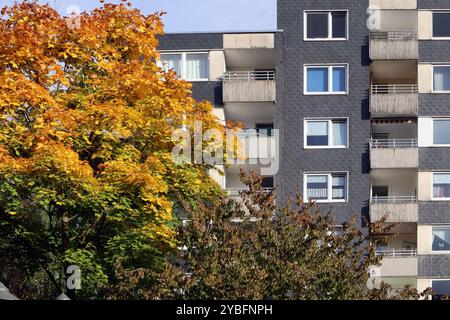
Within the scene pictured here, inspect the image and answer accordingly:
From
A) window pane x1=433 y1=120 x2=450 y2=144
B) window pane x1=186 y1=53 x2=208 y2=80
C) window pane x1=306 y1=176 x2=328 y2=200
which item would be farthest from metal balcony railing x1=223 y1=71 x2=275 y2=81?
window pane x1=433 y1=120 x2=450 y2=144

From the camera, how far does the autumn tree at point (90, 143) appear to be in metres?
30.9

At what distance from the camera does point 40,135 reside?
3078cm

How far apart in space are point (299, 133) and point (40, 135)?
20.0 metres

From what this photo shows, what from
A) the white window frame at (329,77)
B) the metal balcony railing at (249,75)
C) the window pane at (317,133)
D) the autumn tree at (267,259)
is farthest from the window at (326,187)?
the autumn tree at (267,259)

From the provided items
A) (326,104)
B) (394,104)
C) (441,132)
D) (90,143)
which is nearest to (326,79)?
(326,104)

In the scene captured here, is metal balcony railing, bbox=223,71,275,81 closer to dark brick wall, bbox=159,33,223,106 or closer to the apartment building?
the apartment building

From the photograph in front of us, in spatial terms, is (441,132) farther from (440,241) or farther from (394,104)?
(440,241)

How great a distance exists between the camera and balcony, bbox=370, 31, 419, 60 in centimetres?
4816

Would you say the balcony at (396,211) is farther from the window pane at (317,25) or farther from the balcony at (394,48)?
the window pane at (317,25)

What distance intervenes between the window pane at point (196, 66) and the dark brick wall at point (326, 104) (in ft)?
11.3

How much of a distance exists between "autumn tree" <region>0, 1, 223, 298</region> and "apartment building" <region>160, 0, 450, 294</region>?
13402mm

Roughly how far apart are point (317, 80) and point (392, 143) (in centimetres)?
453

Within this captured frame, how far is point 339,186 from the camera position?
48.6m
